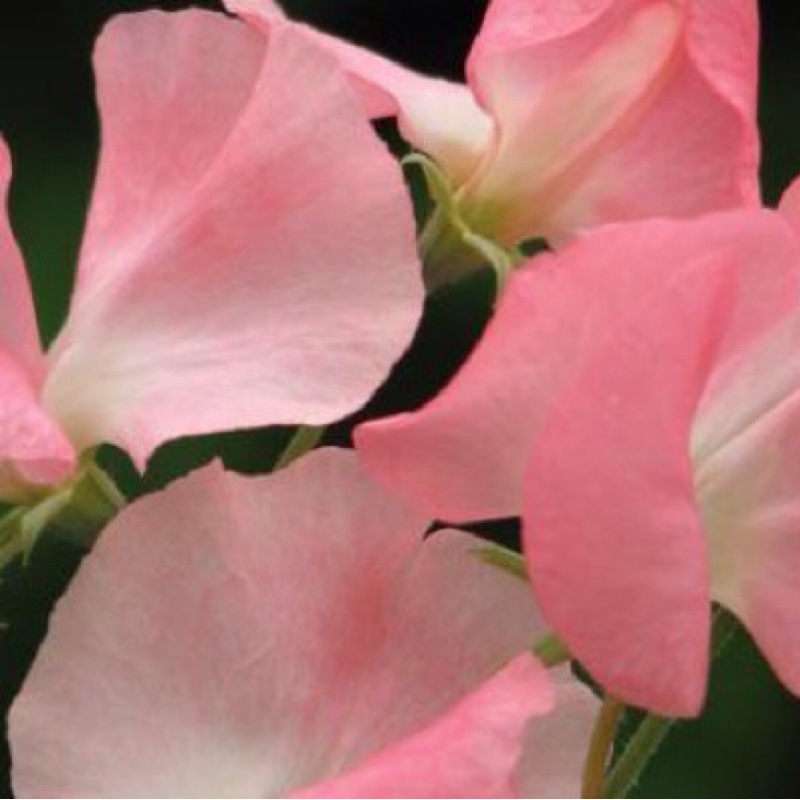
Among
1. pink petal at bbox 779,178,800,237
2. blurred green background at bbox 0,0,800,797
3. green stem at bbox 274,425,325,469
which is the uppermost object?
pink petal at bbox 779,178,800,237

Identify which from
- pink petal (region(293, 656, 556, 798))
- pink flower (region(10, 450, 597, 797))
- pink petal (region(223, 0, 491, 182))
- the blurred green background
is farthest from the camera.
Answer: the blurred green background

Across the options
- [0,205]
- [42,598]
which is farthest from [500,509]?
[42,598]

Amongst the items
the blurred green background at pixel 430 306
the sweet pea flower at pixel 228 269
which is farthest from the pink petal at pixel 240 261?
the blurred green background at pixel 430 306

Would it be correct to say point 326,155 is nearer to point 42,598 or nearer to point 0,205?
point 0,205

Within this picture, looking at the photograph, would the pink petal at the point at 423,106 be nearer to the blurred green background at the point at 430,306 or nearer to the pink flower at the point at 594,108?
the pink flower at the point at 594,108

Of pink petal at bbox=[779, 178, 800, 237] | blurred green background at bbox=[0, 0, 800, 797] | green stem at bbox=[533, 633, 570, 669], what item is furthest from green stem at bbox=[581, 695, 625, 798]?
blurred green background at bbox=[0, 0, 800, 797]

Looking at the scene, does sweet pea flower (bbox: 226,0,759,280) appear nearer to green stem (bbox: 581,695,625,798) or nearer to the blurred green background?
green stem (bbox: 581,695,625,798)
